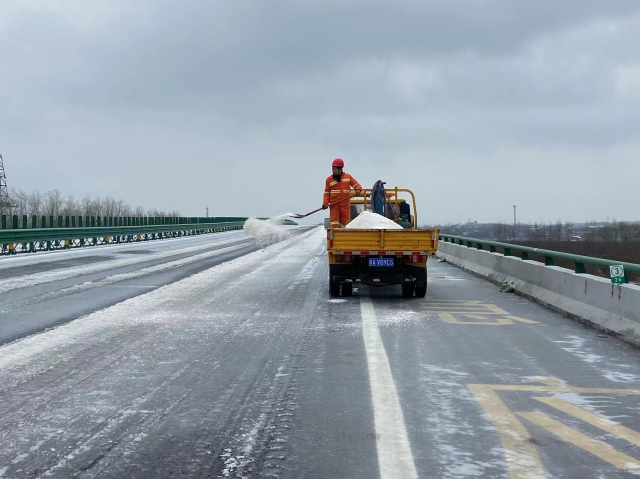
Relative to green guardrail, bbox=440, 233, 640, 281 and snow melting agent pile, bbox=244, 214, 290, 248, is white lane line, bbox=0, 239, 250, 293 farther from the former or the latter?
snow melting agent pile, bbox=244, 214, 290, 248

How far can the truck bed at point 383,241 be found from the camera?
42.9 ft

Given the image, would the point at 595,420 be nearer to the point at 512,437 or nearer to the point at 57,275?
the point at 512,437

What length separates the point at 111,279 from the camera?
659 inches

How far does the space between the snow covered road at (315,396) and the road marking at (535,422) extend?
2 centimetres

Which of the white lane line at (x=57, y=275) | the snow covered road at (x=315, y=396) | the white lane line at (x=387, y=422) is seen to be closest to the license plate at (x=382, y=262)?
the snow covered road at (x=315, y=396)

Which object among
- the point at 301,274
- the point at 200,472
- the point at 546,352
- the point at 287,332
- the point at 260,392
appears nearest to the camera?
the point at 200,472

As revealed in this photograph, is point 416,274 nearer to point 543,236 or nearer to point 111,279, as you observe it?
point 111,279

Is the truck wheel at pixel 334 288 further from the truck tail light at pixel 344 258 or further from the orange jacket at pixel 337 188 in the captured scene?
the orange jacket at pixel 337 188

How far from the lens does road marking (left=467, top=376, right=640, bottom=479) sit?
4414 mm

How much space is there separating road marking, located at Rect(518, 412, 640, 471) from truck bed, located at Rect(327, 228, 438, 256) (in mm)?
7656

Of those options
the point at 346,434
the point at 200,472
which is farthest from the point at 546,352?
the point at 200,472

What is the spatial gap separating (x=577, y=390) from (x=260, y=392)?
2.84 m

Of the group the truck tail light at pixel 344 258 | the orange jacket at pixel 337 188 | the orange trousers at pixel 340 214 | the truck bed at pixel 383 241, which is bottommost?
the truck tail light at pixel 344 258

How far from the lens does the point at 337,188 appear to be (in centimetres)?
1609
